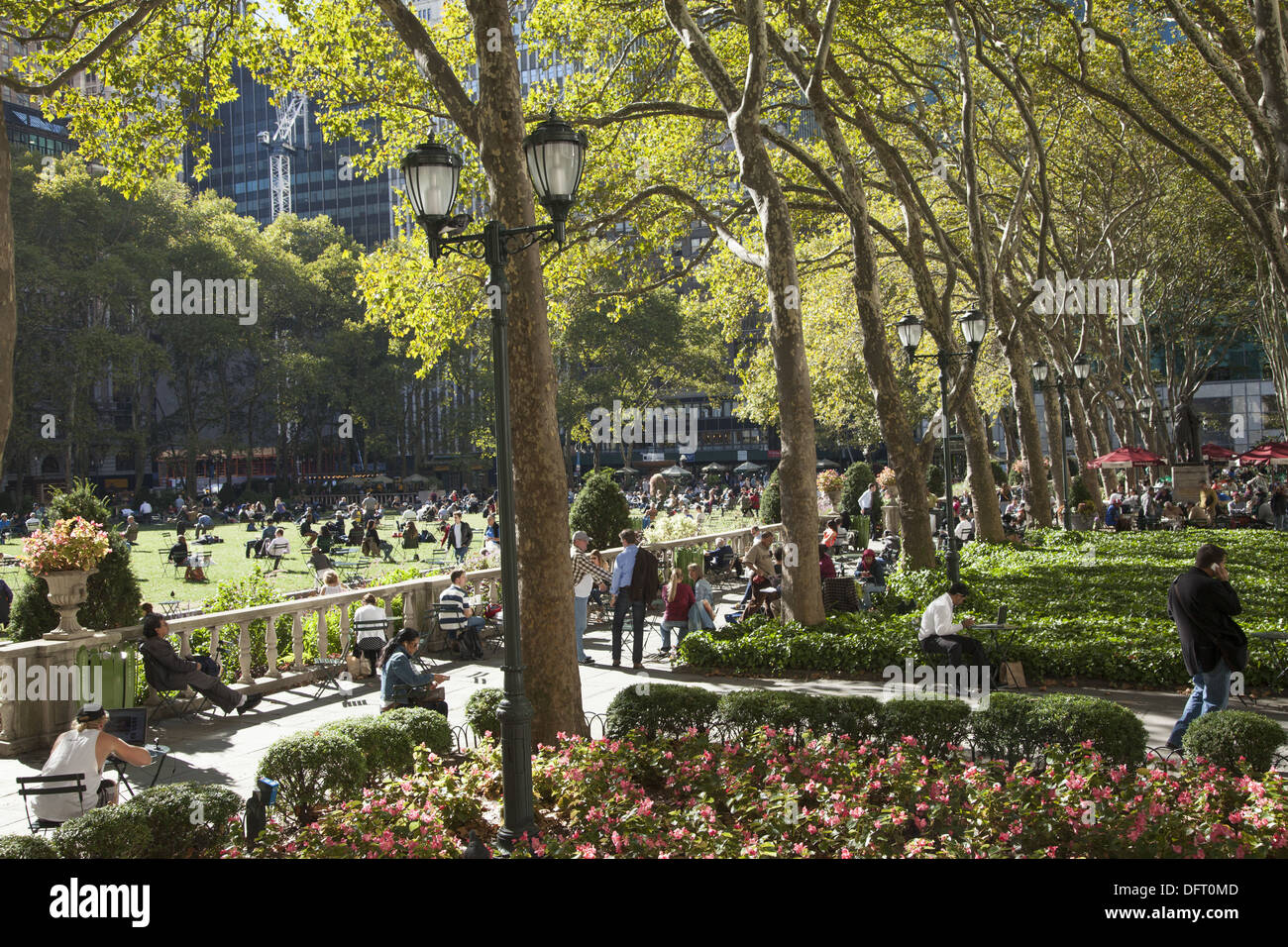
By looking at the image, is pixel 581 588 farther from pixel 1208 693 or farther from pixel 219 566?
pixel 219 566

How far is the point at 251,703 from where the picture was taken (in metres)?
10.8

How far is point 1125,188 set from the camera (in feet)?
94.8

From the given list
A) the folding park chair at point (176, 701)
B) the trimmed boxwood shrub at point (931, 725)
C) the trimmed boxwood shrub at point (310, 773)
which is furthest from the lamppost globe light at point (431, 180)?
the folding park chair at point (176, 701)

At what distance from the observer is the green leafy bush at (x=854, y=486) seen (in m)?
34.6

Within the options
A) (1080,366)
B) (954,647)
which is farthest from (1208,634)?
(1080,366)

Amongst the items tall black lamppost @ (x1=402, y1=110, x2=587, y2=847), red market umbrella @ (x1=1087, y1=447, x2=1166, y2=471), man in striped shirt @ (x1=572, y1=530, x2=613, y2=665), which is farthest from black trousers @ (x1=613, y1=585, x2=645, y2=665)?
red market umbrella @ (x1=1087, y1=447, x2=1166, y2=471)

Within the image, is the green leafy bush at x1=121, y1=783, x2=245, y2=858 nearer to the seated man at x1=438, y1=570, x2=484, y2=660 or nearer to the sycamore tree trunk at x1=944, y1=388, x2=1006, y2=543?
the seated man at x1=438, y1=570, x2=484, y2=660

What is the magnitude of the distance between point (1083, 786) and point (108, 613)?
9345mm

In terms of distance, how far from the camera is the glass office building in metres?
106

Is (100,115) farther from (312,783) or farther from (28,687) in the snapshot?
(312,783)

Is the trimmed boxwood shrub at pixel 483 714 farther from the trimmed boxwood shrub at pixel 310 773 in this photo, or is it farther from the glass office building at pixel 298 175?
the glass office building at pixel 298 175

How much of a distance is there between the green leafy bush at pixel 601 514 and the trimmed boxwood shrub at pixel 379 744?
1173 cm

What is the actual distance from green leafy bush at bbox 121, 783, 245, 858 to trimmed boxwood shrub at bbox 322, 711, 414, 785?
117 cm

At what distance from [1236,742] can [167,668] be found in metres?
9.03
